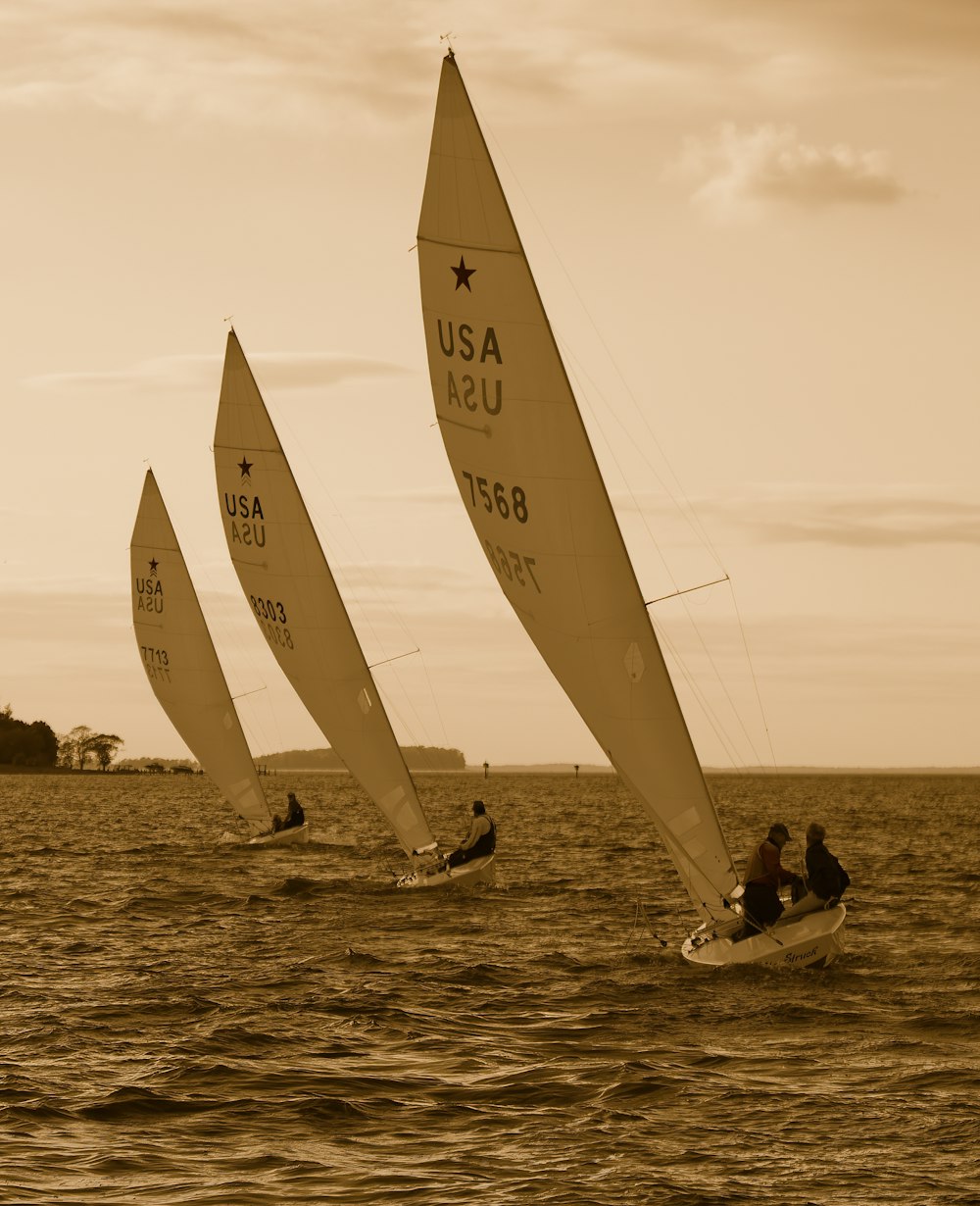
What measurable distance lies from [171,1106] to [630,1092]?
4.04 meters

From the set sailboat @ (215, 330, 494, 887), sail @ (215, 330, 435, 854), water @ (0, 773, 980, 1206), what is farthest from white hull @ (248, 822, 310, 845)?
water @ (0, 773, 980, 1206)

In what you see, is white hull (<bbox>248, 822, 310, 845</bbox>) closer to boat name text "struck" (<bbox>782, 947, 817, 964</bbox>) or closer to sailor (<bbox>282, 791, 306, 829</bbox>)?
sailor (<bbox>282, 791, 306, 829</bbox>)

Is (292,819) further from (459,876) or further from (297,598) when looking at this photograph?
(459,876)

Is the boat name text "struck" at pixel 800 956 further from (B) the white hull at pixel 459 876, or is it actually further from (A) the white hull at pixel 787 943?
(B) the white hull at pixel 459 876

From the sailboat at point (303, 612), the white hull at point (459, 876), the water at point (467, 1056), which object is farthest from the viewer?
the sailboat at point (303, 612)

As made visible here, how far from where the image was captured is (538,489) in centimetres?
2022

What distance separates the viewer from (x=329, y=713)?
117 feet

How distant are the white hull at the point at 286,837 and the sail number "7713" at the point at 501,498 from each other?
29.0 metres

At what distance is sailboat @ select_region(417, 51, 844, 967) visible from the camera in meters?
20.1

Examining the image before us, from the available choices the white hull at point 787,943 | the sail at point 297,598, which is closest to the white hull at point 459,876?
the sail at point 297,598

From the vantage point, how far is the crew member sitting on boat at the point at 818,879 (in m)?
20.6

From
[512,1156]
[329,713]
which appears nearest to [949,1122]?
[512,1156]

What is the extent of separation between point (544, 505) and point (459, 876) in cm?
1411

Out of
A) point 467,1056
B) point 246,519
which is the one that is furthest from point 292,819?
point 467,1056
